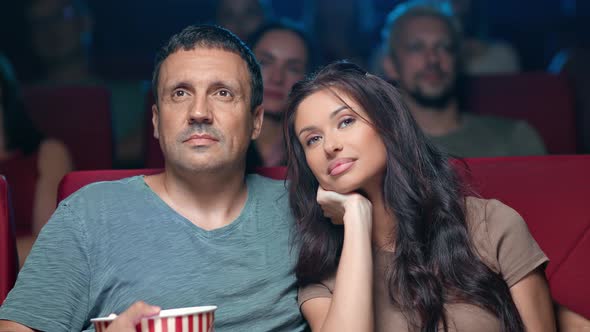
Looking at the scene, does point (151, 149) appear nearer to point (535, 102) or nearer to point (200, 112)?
point (200, 112)

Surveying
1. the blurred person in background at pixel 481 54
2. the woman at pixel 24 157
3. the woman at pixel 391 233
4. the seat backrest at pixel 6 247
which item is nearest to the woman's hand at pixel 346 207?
the woman at pixel 391 233

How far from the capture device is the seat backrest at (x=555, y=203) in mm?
1629

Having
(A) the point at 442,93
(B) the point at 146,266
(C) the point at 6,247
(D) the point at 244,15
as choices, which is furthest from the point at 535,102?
(C) the point at 6,247

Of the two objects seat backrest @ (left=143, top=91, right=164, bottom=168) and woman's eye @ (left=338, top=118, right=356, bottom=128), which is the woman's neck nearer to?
seat backrest @ (left=143, top=91, right=164, bottom=168)

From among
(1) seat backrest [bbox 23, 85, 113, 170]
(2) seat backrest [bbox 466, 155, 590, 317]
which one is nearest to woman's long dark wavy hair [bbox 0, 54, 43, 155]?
(1) seat backrest [bbox 23, 85, 113, 170]

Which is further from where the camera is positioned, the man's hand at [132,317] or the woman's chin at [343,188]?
the woman's chin at [343,188]

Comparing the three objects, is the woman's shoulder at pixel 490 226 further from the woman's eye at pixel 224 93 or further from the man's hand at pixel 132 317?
the man's hand at pixel 132 317

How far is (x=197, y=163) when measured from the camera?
1.56 metres

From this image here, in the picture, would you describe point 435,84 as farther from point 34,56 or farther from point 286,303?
point 34,56

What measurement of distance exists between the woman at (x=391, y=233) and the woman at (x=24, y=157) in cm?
113

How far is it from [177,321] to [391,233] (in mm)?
637

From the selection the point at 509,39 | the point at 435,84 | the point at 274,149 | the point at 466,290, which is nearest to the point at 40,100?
the point at 274,149

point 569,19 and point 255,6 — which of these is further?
point 569,19

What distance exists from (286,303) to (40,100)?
A: 5.28 ft
